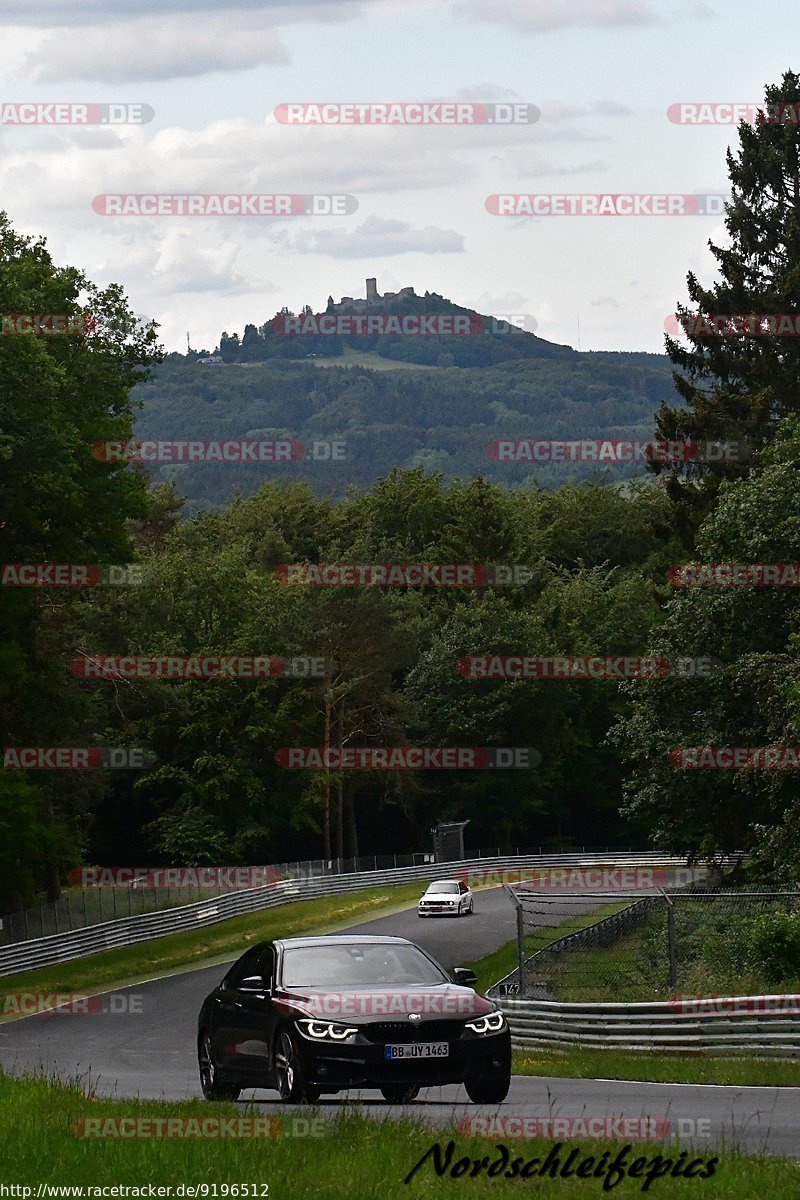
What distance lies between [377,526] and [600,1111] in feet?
326

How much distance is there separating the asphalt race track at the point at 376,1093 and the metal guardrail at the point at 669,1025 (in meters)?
2.01

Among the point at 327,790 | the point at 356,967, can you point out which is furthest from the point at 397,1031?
the point at 327,790

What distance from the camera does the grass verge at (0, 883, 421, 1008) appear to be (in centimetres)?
4266

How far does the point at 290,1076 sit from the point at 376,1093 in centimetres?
297

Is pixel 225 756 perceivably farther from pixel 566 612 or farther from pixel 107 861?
pixel 566 612

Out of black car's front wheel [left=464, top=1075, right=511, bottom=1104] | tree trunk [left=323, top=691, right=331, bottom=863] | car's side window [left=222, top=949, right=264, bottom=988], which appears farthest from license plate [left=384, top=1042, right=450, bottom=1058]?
tree trunk [left=323, top=691, right=331, bottom=863]

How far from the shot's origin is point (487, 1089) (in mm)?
13805

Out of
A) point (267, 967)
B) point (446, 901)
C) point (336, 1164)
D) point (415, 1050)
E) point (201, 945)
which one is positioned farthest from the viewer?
point (446, 901)

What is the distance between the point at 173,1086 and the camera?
18.7 m

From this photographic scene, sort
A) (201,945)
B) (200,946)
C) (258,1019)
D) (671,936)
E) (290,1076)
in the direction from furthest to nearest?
(201,945) < (200,946) < (671,936) < (258,1019) < (290,1076)
